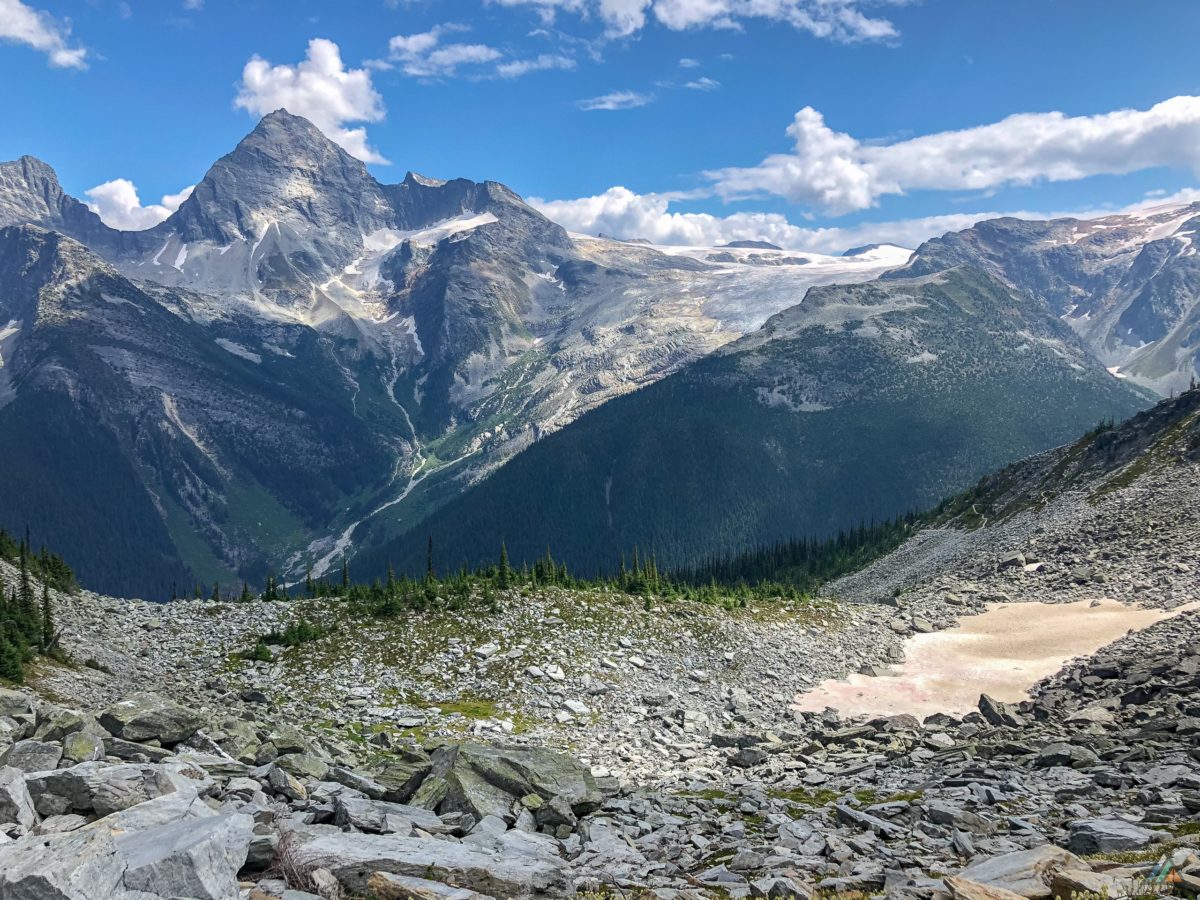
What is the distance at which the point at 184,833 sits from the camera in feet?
51.8

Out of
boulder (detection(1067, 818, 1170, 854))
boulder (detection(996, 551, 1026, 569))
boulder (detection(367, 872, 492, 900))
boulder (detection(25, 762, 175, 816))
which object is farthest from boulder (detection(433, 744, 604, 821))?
boulder (detection(996, 551, 1026, 569))

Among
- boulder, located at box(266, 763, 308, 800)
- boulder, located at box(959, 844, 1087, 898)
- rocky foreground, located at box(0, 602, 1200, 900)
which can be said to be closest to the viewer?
boulder, located at box(959, 844, 1087, 898)

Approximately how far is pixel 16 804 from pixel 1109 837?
24253mm

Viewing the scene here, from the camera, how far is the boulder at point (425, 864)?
16.9 m

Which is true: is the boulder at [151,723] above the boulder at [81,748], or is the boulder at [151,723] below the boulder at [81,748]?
below

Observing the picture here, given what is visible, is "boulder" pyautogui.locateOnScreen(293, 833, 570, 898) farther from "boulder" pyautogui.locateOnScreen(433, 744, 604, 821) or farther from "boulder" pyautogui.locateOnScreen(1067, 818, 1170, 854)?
"boulder" pyautogui.locateOnScreen(1067, 818, 1170, 854)

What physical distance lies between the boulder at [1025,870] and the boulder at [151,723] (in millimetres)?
22516

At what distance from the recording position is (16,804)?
16906 millimetres

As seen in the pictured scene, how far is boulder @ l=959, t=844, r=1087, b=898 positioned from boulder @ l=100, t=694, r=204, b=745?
73.9ft

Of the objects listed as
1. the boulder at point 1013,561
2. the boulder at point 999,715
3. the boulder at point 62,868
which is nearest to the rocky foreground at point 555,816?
the boulder at point 62,868

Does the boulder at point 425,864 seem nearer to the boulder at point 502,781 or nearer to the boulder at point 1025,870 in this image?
the boulder at point 502,781

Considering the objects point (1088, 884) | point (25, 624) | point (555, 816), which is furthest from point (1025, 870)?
point (25, 624)

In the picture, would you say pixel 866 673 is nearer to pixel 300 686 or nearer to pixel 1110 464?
pixel 300 686

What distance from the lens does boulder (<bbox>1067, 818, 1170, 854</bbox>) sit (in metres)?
18.8
